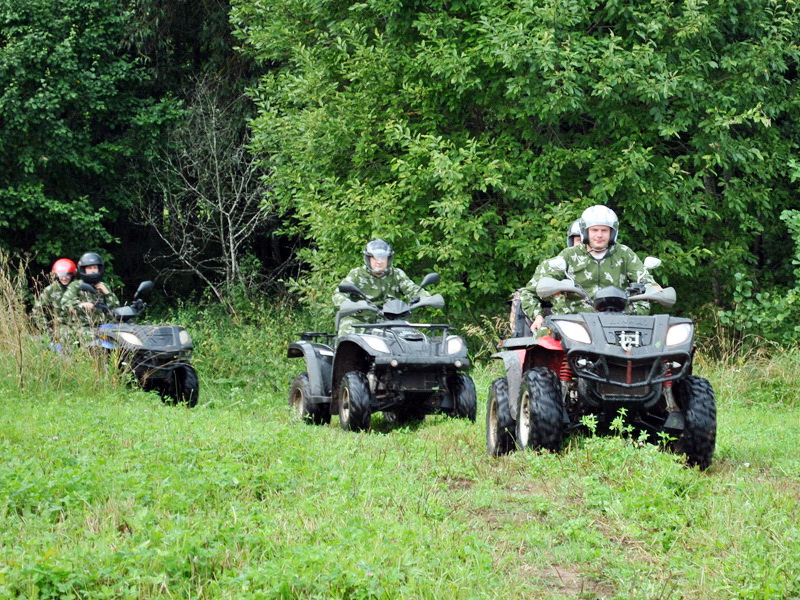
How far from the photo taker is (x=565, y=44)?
14.2 m

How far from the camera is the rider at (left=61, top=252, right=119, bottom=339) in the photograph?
12586mm

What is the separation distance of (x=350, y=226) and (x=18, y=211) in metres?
9.58

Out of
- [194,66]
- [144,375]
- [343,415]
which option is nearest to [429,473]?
[343,415]

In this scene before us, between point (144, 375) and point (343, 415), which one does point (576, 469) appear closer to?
point (343, 415)

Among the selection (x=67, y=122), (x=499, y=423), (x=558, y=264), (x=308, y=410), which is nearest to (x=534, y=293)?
(x=558, y=264)

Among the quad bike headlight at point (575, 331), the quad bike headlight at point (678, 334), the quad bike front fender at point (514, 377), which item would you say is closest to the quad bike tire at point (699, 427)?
the quad bike headlight at point (678, 334)

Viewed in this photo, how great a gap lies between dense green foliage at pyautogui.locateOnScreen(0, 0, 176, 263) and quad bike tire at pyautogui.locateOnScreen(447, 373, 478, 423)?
46.7 feet

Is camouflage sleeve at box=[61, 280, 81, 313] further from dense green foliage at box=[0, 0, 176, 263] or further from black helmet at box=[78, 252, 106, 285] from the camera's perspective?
dense green foliage at box=[0, 0, 176, 263]

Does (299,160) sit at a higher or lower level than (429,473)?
higher

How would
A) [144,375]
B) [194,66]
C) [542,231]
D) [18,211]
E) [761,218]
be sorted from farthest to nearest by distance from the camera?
1. [194,66]
2. [18,211]
3. [761,218]
4. [542,231]
5. [144,375]

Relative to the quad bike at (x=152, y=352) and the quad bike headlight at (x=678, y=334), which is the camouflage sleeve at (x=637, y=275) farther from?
the quad bike at (x=152, y=352)

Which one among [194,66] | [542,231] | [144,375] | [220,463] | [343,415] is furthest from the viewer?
[194,66]

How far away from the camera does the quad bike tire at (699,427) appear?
7.21 m

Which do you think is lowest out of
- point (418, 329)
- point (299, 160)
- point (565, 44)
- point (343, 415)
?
point (343, 415)
